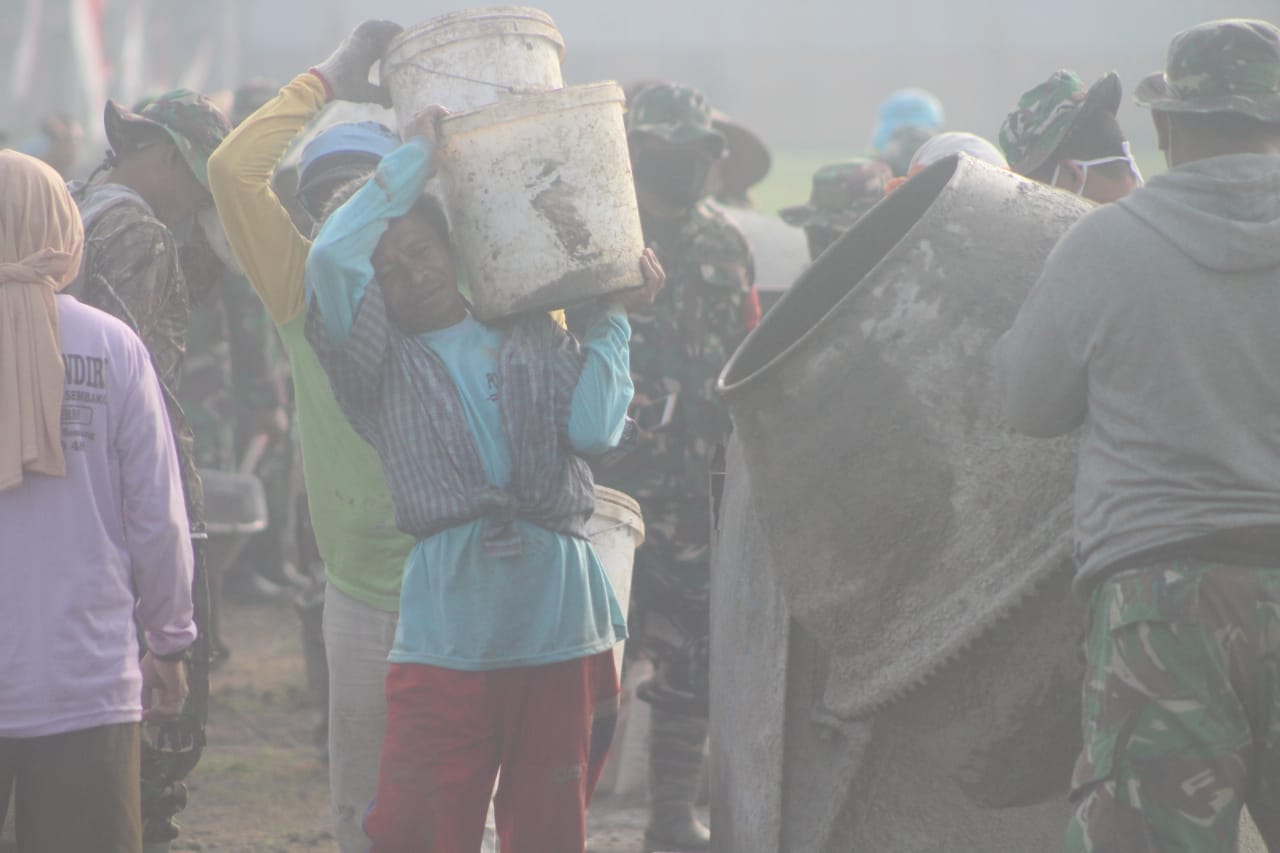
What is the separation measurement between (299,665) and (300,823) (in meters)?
2.48

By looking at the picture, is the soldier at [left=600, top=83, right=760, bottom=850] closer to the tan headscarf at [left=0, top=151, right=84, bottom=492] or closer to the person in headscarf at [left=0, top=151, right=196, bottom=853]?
the person in headscarf at [left=0, top=151, right=196, bottom=853]

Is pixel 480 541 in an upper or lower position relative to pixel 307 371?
lower

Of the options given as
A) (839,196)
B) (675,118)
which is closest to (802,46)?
(839,196)

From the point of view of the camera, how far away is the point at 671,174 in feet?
17.3

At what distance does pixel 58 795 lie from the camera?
9.91ft

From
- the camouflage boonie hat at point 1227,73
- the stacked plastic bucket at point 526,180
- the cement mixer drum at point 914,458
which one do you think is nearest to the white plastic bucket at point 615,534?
the stacked plastic bucket at point 526,180

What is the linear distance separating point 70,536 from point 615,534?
1263 mm

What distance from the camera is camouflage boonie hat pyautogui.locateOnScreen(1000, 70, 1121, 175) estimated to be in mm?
4371

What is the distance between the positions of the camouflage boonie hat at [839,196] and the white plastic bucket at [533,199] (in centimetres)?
285

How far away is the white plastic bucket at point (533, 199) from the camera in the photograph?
A: 325 cm

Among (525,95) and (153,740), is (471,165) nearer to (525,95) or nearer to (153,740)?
(525,95)

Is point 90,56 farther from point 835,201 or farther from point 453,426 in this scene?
point 453,426

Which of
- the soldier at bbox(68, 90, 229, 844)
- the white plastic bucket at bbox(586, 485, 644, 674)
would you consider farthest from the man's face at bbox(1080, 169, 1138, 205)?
the soldier at bbox(68, 90, 229, 844)

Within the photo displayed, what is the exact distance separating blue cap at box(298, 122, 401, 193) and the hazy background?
1051 inches
